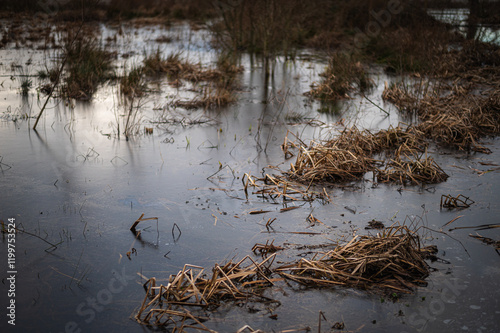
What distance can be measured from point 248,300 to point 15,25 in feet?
44.0

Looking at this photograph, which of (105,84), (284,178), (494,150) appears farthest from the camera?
(105,84)

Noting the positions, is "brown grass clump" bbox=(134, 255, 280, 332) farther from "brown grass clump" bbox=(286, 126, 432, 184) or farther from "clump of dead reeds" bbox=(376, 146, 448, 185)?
"clump of dead reeds" bbox=(376, 146, 448, 185)

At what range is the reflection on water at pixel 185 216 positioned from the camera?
98.9 inches

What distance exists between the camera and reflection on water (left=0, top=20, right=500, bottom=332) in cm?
251

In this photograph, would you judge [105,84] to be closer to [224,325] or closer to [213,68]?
[213,68]

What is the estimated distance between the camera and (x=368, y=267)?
2875mm

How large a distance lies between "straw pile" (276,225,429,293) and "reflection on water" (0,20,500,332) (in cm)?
9

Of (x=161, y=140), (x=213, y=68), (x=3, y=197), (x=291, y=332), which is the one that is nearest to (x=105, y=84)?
(x=213, y=68)

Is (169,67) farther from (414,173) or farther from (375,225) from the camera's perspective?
(375,225)

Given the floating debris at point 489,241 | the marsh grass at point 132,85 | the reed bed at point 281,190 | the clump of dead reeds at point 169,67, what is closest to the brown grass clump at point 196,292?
the reed bed at point 281,190

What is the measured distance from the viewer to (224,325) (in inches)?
94.2

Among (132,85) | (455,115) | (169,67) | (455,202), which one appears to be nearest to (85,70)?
(132,85)

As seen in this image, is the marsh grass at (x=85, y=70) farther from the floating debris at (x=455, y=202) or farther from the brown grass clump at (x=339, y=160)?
the floating debris at (x=455, y=202)

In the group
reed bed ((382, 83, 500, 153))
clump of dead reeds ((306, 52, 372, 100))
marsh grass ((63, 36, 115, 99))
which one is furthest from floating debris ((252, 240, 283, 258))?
marsh grass ((63, 36, 115, 99))
